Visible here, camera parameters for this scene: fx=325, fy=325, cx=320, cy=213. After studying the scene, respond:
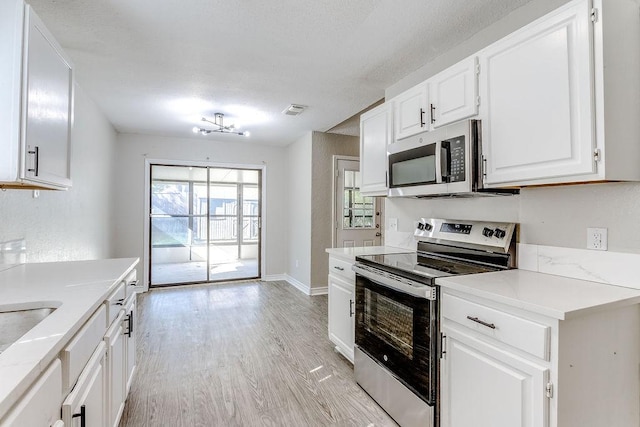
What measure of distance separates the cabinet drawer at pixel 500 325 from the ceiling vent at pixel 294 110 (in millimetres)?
2836

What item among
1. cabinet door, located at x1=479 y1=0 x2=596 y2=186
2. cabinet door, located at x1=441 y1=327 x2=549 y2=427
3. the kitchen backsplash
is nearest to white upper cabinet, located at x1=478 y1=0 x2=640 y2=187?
cabinet door, located at x1=479 y1=0 x2=596 y2=186

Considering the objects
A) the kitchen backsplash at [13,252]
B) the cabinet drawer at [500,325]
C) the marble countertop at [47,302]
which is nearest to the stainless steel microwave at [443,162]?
the cabinet drawer at [500,325]

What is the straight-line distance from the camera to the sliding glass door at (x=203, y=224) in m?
5.32

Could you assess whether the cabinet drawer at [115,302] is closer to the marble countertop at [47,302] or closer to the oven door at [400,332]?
the marble countertop at [47,302]

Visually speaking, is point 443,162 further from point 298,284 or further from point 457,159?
point 298,284

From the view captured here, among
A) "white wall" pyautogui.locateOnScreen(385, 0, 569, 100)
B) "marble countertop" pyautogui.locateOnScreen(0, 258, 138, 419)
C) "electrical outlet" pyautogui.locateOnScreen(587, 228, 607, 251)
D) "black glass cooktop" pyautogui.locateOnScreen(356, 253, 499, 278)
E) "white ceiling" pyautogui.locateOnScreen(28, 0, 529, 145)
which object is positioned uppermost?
"white ceiling" pyautogui.locateOnScreen(28, 0, 529, 145)

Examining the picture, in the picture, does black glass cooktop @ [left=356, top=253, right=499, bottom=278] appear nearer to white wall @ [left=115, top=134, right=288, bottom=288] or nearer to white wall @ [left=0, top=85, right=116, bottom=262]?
white wall @ [left=0, top=85, right=116, bottom=262]

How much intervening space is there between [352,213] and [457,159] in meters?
3.21

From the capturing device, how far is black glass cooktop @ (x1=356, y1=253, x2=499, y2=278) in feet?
6.02

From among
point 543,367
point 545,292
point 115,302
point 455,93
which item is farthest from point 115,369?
point 455,93

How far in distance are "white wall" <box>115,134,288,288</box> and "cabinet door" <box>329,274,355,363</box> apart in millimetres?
3115

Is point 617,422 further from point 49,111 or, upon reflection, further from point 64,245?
point 64,245

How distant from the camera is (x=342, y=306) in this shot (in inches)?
107

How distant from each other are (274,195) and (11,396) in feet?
17.3
